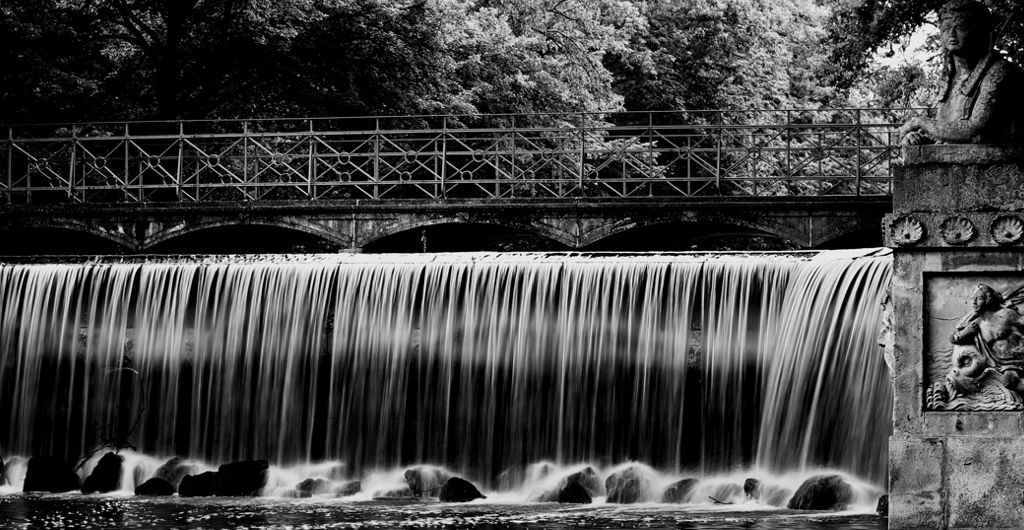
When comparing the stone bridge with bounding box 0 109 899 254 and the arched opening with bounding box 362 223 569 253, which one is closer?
the stone bridge with bounding box 0 109 899 254

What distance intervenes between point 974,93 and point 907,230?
105cm

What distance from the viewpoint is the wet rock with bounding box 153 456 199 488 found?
62.1ft

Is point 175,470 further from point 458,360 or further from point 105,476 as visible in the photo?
point 458,360

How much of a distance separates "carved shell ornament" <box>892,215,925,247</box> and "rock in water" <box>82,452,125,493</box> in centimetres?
1093

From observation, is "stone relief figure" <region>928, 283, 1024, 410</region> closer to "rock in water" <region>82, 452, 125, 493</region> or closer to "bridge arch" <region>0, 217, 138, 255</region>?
"rock in water" <region>82, 452, 125, 493</region>

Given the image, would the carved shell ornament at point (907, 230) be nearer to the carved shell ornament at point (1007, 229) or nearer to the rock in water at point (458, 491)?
the carved shell ornament at point (1007, 229)

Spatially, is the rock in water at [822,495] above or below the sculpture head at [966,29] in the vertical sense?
below

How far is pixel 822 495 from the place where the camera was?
14938 mm

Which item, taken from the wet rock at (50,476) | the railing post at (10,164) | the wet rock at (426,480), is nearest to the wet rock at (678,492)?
the wet rock at (426,480)

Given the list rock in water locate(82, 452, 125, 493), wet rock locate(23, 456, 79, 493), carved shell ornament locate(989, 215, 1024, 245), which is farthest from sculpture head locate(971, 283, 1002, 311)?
wet rock locate(23, 456, 79, 493)

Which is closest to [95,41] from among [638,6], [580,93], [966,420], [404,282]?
[580,93]

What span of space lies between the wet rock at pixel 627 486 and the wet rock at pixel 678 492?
32 cm

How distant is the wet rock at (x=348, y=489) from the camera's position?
1806 centimetres

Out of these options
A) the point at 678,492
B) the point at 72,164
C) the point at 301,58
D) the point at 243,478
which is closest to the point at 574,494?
the point at 678,492
